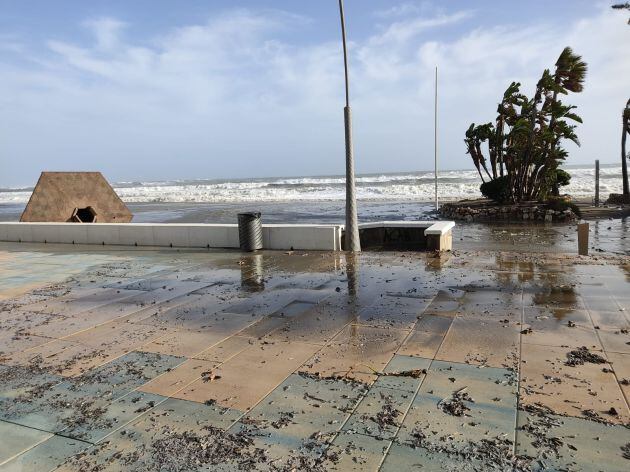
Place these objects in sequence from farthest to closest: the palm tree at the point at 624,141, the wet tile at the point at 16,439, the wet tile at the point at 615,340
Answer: the palm tree at the point at 624,141, the wet tile at the point at 615,340, the wet tile at the point at 16,439

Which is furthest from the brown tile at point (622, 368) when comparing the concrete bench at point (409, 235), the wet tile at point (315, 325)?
the concrete bench at point (409, 235)

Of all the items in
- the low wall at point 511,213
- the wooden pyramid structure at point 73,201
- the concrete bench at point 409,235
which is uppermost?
the wooden pyramid structure at point 73,201

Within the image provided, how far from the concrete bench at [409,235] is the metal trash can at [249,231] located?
257cm

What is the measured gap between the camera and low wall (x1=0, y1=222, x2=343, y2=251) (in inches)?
437

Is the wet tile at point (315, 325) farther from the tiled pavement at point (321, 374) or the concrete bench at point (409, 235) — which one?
the concrete bench at point (409, 235)

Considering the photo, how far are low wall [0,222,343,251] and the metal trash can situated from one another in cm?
36

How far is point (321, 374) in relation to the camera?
4.08m

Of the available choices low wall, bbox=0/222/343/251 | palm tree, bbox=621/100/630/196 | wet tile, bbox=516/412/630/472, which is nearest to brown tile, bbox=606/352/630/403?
wet tile, bbox=516/412/630/472

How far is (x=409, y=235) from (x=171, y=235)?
5.92 meters

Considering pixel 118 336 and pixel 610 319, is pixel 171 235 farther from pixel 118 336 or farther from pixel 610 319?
pixel 610 319

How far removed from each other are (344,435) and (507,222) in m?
23.0

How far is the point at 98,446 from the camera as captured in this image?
10.1 feet

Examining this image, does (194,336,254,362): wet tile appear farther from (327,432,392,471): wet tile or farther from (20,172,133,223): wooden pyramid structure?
(20,172,133,223): wooden pyramid structure

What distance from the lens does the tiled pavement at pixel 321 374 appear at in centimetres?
296
